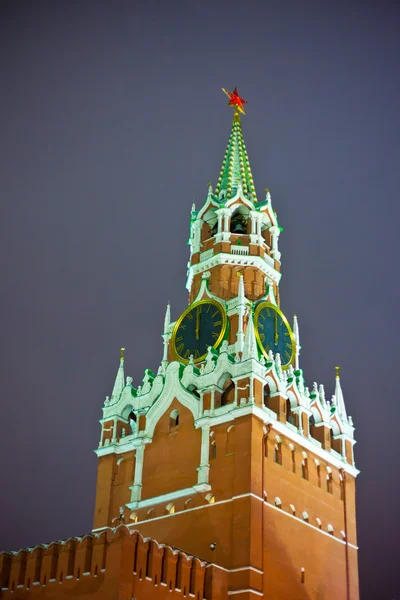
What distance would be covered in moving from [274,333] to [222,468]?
1002cm

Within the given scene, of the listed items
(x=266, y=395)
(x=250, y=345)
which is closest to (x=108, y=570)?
(x=266, y=395)

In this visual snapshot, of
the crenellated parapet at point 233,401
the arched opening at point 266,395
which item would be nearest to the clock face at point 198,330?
the crenellated parapet at point 233,401

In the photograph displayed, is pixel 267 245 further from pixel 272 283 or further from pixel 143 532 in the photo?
pixel 143 532

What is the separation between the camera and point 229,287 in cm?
5772

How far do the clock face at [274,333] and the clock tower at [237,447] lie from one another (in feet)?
0.28

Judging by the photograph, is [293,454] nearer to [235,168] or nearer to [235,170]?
[235,170]

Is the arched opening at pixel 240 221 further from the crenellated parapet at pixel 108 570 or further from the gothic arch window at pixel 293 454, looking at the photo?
the crenellated parapet at pixel 108 570

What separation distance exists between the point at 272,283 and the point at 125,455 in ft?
45.0

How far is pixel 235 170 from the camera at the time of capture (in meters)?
64.8

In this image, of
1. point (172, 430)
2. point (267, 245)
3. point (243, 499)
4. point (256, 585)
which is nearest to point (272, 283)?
point (267, 245)

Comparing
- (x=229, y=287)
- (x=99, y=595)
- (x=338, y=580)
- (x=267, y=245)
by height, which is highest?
(x=267, y=245)

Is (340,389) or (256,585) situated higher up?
(340,389)

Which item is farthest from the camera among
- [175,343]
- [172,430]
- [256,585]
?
[175,343]

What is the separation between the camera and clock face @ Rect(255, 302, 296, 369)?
55281 millimetres
